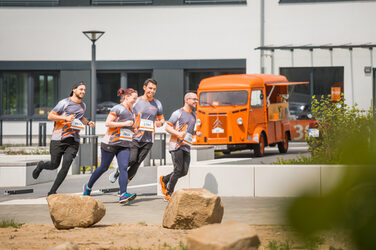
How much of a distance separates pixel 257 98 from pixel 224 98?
3.17ft

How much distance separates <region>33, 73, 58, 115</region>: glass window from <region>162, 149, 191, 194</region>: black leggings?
22.0 metres

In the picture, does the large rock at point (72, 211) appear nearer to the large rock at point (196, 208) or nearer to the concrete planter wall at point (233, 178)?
the large rock at point (196, 208)

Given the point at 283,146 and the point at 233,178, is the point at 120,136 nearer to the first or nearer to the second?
the point at 233,178

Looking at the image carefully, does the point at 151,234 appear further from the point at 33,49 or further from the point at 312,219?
the point at 33,49

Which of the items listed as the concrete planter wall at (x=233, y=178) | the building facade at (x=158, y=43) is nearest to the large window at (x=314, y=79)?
the building facade at (x=158, y=43)

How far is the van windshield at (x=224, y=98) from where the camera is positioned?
71.1 feet

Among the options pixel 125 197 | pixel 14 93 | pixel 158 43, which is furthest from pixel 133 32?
pixel 125 197

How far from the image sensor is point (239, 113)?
69.9 feet

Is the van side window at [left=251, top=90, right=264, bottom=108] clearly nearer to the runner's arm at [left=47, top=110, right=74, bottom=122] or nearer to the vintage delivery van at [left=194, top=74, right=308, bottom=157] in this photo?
the vintage delivery van at [left=194, top=74, right=308, bottom=157]

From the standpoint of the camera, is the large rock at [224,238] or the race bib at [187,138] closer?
the large rock at [224,238]

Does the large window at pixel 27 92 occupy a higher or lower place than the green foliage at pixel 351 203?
higher

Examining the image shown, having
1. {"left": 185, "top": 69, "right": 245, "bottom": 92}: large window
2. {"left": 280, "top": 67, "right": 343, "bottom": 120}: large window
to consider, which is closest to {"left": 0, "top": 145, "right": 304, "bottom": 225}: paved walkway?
{"left": 280, "top": 67, "right": 343, "bottom": 120}: large window

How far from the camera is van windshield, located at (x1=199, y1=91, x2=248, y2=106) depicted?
71.1ft

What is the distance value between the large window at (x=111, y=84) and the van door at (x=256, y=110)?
1121cm
